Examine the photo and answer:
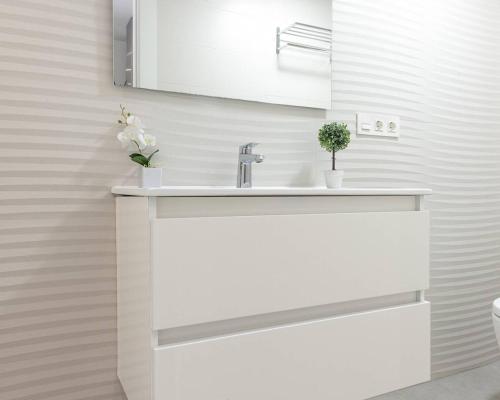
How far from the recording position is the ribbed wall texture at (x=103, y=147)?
4.09 feet

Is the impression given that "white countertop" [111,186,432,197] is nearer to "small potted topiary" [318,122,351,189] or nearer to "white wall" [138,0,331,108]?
"small potted topiary" [318,122,351,189]

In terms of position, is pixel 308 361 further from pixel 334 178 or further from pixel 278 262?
pixel 334 178

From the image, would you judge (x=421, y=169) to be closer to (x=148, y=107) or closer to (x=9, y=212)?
(x=148, y=107)

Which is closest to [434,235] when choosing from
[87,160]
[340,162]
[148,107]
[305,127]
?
[340,162]

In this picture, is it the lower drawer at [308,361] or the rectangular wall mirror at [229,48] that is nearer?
the lower drawer at [308,361]

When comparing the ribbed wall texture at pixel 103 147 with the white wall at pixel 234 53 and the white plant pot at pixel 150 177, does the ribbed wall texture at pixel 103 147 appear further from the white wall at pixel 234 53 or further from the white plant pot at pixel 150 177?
the white plant pot at pixel 150 177

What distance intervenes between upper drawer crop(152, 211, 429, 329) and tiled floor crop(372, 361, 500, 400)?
0.81 metres

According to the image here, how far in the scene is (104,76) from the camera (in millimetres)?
1349

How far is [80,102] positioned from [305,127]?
865 mm

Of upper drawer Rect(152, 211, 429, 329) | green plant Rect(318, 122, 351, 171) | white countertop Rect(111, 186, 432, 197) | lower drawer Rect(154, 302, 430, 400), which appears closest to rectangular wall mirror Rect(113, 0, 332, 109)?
green plant Rect(318, 122, 351, 171)

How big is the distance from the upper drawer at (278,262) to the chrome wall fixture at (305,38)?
767 mm

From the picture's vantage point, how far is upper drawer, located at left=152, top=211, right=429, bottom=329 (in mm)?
1007

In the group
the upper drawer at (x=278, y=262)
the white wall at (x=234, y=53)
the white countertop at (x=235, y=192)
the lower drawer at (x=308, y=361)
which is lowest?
the lower drawer at (x=308, y=361)

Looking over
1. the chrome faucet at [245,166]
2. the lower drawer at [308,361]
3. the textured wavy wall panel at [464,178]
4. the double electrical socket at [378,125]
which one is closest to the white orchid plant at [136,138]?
the chrome faucet at [245,166]
